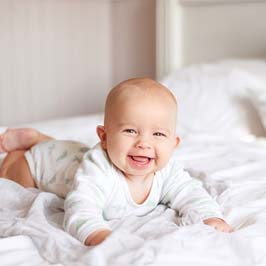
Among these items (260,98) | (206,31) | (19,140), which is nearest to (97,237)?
(19,140)

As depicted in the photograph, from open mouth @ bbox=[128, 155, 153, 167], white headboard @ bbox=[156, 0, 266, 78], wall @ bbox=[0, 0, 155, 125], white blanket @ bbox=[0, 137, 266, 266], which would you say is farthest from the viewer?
wall @ bbox=[0, 0, 155, 125]

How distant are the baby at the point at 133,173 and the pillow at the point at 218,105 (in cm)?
81

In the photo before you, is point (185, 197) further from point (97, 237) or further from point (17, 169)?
point (17, 169)

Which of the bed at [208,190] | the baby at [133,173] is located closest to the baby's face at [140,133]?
the baby at [133,173]

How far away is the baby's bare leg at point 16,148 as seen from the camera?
152 cm

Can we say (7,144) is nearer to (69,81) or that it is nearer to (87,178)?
(87,178)

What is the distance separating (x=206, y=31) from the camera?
2.57 metres

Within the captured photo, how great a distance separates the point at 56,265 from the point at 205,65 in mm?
1516

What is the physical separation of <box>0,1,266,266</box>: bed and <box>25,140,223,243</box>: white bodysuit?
27 millimetres

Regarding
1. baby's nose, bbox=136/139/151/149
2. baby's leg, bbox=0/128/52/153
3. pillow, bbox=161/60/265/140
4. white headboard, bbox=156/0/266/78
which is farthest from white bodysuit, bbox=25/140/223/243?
white headboard, bbox=156/0/266/78

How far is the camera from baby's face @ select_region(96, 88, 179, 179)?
1.14 metres

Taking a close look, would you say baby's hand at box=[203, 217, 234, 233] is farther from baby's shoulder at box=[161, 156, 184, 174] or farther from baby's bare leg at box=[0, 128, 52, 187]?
baby's bare leg at box=[0, 128, 52, 187]

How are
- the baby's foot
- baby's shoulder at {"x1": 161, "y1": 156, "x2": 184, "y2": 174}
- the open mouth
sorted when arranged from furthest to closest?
the baby's foot < baby's shoulder at {"x1": 161, "y1": 156, "x2": 184, "y2": 174} < the open mouth

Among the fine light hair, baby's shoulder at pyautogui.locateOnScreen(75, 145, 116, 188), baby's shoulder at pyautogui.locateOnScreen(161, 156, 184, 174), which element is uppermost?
the fine light hair
